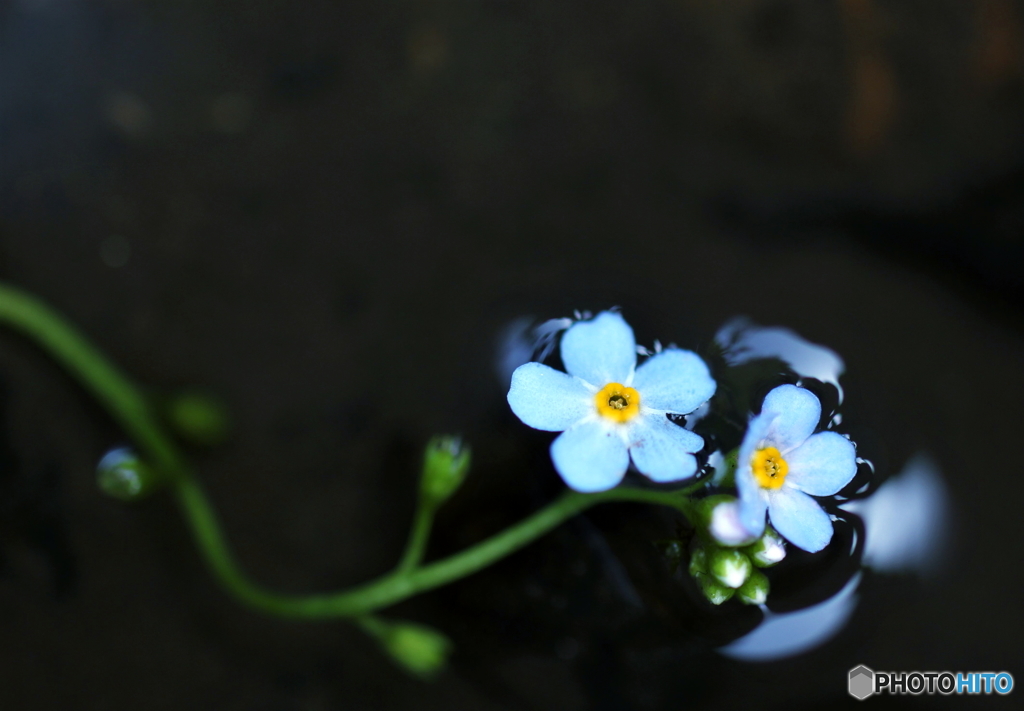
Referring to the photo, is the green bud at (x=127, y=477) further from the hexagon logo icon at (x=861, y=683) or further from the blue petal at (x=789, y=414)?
the hexagon logo icon at (x=861, y=683)

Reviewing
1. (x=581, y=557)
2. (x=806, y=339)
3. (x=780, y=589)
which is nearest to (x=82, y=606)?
(x=581, y=557)

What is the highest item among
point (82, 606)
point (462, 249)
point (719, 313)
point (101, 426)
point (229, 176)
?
point (229, 176)

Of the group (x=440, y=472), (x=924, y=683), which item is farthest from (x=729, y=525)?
(x=924, y=683)

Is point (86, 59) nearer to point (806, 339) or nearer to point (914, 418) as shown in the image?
point (806, 339)

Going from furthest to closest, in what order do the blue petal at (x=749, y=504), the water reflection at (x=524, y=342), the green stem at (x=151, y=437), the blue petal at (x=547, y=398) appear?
1. the green stem at (x=151, y=437)
2. the water reflection at (x=524, y=342)
3. the blue petal at (x=547, y=398)
4. the blue petal at (x=749, y=504)

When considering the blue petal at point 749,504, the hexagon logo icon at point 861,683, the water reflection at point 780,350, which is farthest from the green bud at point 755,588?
the hexagon logo icon at point 861,683

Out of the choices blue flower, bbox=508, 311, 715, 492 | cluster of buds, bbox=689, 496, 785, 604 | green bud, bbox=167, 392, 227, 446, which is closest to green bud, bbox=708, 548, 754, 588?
cluster of buds, bbox=689, 496, 785, 604
